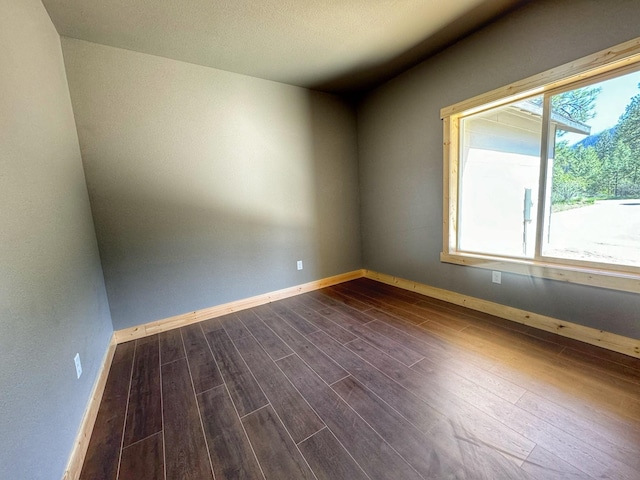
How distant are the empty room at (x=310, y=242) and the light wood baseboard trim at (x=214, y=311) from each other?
0.02 metres

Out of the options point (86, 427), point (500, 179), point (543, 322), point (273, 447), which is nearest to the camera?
point (273, 447)

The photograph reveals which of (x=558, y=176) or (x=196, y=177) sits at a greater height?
(x=196, y=177)

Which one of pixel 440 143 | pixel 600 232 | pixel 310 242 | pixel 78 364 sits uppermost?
pixel 440 143

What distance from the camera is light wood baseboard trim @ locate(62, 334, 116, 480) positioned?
3.73ft

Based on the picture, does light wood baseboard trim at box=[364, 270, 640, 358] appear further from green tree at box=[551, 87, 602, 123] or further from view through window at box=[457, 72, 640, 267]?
green tree at box=[551, 87, 602, 123]

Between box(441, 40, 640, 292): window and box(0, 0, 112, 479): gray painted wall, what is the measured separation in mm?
3106

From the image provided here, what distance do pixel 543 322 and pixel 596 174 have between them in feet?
4.01

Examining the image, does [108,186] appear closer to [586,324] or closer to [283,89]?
[283,89]

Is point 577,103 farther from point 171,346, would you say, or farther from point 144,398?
point 171,346

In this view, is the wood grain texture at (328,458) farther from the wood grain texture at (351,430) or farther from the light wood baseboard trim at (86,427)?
the light wood baseboard trim at (86,427)

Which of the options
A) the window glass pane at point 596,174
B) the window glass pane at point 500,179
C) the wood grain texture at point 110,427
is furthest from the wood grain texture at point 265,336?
the window glass pane at point 596,174

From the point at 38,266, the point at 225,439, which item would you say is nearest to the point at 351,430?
the point at 225,439

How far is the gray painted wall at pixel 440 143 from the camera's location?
5.85 feet

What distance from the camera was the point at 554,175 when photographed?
6.85 ft
